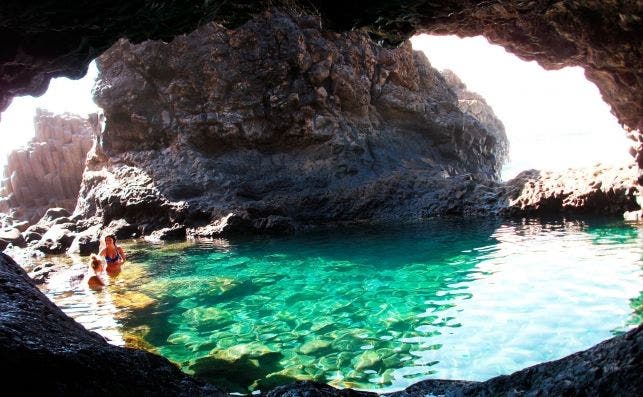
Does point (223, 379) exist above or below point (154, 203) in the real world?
below

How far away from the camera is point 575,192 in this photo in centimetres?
1719

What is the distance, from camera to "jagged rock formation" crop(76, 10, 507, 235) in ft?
70.0

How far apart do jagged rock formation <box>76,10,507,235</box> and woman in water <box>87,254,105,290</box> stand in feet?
26.4

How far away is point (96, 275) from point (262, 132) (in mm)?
13356

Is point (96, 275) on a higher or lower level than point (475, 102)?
lower

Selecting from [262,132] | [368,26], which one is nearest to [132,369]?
[368,26]

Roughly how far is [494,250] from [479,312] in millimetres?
5188

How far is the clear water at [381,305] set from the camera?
596 centimetres

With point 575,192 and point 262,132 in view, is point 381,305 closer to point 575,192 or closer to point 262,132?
point 575,192

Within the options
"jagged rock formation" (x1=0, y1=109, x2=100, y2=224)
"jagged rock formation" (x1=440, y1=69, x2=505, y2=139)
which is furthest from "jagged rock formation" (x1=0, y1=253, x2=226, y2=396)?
"jagged rock formation" (x1=440, y1=69, x2=505, y2=139)

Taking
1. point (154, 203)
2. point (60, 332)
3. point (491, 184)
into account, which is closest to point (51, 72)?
point (60, 332)

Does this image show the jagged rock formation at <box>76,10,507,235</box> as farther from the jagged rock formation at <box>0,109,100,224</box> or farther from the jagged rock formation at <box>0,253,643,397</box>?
the jagged rock formation at <box>0,253,643,397</box>

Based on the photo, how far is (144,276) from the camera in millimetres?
12875

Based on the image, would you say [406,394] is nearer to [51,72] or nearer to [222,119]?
[51,72]
